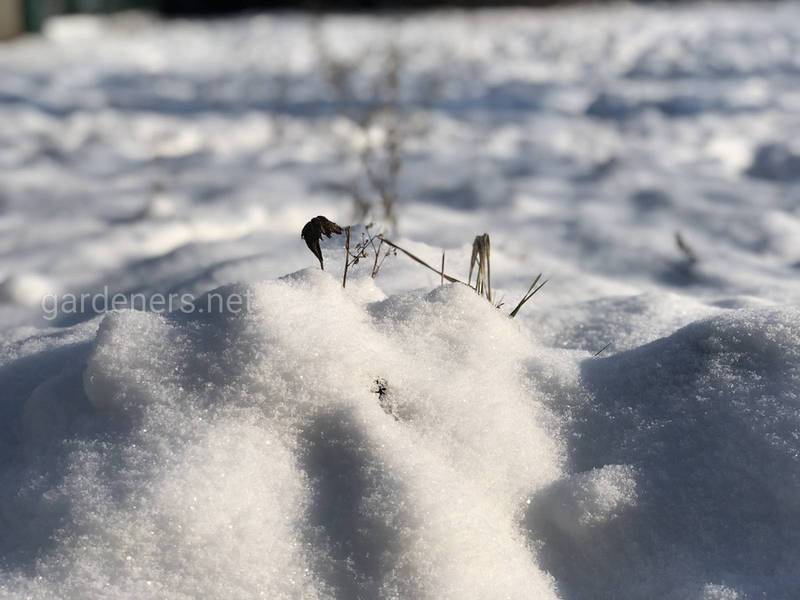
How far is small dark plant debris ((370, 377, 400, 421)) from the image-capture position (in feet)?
3.60

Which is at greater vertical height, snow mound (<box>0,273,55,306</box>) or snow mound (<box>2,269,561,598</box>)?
snow mound (<box>2,269,561,598</box>)

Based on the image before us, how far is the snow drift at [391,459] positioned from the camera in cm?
92

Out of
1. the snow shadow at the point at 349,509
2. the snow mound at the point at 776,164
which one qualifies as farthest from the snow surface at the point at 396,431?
the snow mound at the point at 776,164

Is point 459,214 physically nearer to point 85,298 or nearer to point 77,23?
point 85,298

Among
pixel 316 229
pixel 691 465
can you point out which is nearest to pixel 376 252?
pixel 316 229

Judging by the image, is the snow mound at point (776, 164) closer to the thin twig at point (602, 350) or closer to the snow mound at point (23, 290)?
the thin twig at point (602, 350)

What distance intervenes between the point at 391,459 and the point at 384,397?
122mm

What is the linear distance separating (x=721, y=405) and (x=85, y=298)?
1.52m

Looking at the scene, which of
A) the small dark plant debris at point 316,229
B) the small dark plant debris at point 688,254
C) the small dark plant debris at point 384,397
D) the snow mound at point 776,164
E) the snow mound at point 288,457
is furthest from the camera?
the snow mound at point 776,164

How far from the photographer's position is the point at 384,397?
1.11 m

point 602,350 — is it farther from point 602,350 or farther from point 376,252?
point 376,252

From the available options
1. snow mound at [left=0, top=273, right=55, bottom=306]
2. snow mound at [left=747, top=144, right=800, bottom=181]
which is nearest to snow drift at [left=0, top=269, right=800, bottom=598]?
snow mound at [left=0, top=273, right=55, bottom=306]

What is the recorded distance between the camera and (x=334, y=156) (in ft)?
11.9

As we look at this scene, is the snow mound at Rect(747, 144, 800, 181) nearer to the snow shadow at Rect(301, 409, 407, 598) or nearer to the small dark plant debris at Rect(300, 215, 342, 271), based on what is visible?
the small dark plant debris at Rect(300, 215, 342, 271)
